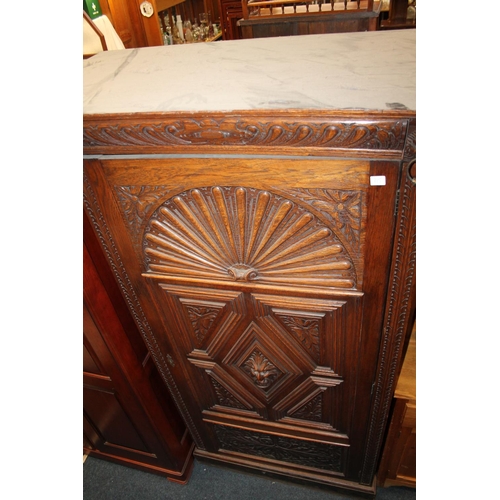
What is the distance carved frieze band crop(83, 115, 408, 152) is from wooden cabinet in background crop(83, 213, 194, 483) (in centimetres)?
25

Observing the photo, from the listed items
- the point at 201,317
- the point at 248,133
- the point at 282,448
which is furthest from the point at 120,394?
the point at 248,133

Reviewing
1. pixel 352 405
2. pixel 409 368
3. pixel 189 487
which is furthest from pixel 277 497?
pixel 409 368

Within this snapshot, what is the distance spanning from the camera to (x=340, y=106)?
531 millimetres

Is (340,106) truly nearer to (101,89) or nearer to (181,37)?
(101,89)

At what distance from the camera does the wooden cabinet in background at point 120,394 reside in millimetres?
914

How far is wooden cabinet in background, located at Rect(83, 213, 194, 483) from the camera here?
3.00 ft

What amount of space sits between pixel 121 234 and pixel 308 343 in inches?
18.1

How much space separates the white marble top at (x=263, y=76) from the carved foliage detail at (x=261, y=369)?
1.91 feet

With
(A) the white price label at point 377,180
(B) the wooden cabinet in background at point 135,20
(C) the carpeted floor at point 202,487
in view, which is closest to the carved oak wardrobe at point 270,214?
(A) the white price label at point 377,180

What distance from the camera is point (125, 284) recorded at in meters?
0.90

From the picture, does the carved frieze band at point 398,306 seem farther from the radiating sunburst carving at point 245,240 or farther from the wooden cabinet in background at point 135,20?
the wooden cabinet in background at point 135,20

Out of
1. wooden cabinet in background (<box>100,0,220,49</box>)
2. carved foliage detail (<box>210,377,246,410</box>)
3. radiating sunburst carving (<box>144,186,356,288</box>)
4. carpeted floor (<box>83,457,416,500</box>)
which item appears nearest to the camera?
radiating sunburst carving (<box>144,186,356,288</box>)

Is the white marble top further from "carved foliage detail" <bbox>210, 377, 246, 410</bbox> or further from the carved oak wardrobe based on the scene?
"carved foliage detail" <bbox>210, 377, 246, 410</bbox>

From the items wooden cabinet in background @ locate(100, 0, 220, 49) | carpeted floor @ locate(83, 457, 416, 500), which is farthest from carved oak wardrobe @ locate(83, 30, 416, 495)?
wooden cabinet in background @ locate(100, 0, 220, 49)
